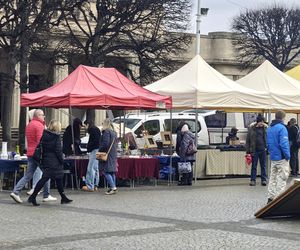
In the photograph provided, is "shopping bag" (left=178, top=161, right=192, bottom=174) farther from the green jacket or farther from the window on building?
A: the window on building

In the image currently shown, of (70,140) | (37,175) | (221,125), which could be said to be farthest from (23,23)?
(37,175)

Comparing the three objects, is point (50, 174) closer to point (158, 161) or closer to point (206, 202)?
point (206, 202)

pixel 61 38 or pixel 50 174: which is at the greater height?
pixel 61 38

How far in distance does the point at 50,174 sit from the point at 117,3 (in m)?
25.3

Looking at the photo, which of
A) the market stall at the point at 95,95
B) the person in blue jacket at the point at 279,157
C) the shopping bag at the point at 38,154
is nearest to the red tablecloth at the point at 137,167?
the market stall at the point at 95,95

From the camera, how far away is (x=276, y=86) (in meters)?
24.0

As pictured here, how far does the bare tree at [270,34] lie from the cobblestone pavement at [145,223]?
4328cm

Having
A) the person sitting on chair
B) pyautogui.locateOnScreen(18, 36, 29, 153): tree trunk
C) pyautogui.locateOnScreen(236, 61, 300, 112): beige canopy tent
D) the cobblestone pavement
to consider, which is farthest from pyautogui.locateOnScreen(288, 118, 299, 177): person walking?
pyautogui.locateOnScreen(18, 36, 29, 153): tree trunk

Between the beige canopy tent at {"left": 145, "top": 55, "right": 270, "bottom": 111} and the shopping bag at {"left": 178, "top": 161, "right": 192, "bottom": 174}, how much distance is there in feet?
5.10

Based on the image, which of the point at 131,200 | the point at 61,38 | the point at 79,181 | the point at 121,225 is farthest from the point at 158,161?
the point at 61,38

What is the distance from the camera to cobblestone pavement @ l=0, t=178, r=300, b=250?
10914 mm

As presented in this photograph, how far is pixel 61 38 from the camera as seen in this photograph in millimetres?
44031

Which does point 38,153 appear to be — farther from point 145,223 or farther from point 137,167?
point 137,167

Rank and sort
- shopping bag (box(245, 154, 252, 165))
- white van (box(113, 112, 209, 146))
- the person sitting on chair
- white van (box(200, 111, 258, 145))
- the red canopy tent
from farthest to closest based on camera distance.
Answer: white van (box(200, 111, 258, 145)), white van (box(113, 112, 209, 146)), the person sitting on chair, shopping bag (box(245, 154, 252, 165)), the red canopy tent
